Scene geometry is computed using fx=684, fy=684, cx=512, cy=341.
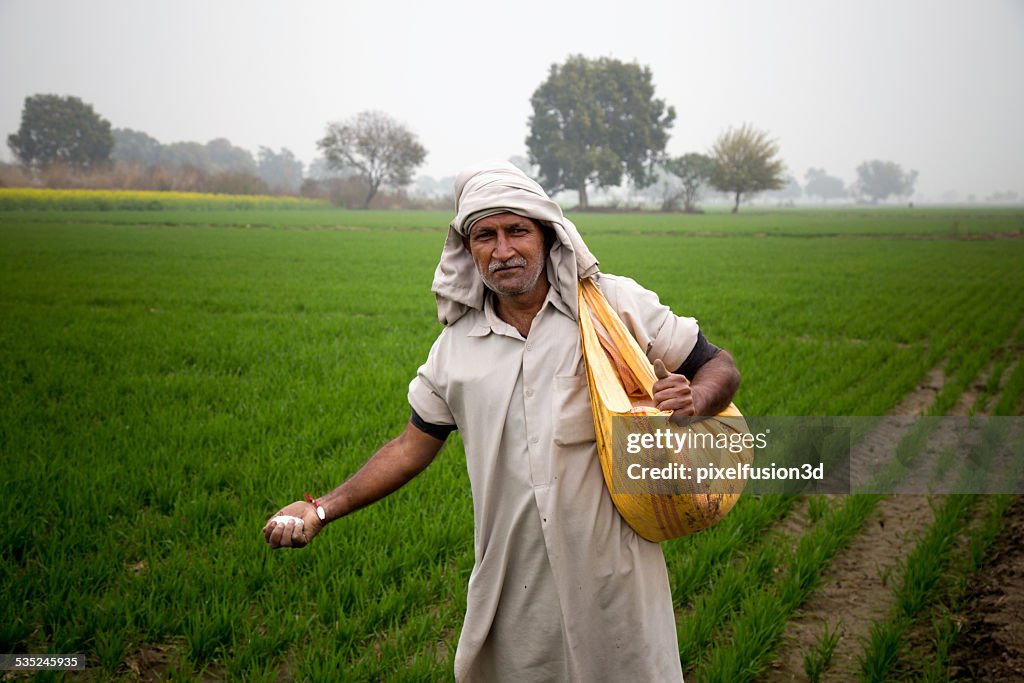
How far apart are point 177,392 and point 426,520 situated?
3.12 metres

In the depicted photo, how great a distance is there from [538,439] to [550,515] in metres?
0.16

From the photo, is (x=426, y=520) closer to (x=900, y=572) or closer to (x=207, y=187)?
(x=900, y=572)

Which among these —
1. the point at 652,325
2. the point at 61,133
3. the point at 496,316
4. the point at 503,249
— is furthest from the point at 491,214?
the point at 61,133

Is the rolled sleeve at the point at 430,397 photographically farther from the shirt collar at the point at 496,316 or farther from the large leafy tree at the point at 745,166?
the large leafy tree at the point at 745,166

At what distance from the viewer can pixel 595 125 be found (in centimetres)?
6525

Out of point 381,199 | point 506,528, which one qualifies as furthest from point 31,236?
point 381,199

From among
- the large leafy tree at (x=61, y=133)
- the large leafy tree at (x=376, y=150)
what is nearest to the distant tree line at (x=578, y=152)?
the large leafy tree at (x=376, y=150)

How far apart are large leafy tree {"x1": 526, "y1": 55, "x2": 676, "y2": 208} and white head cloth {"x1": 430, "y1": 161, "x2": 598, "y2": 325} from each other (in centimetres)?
6229

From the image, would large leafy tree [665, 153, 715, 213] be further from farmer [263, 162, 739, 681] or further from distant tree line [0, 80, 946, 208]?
farmer [263, 162, 739, 681]

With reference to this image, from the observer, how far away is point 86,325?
7508mm

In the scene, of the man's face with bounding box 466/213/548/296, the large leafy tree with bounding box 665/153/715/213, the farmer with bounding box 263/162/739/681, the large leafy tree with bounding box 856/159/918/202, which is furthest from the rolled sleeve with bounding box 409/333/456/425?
the large leafy tree with bounding box 856/159/918/202

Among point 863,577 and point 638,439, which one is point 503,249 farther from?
point 863,577

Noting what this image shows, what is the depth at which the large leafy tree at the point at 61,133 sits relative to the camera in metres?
19.7

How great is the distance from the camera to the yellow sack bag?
1.31m
